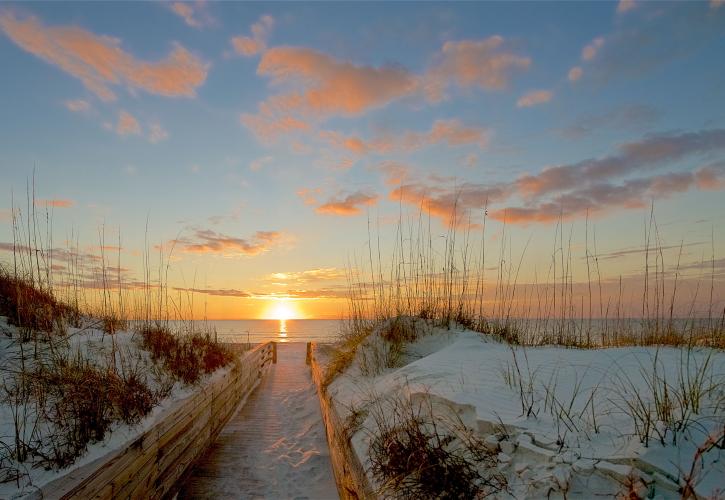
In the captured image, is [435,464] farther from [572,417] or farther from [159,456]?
[159,456]

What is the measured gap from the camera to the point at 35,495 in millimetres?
2262

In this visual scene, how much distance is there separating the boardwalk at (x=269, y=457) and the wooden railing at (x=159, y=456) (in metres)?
0.20

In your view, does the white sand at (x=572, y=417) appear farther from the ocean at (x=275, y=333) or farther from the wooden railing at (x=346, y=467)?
the ocean at (x=275, y=333)

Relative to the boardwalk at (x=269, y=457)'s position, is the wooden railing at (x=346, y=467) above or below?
above

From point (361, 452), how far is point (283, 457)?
1.90 metres

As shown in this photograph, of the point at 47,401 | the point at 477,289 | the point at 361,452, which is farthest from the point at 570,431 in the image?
the point at 477,289

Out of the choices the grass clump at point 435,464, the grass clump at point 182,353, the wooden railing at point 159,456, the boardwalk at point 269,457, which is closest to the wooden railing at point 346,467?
the grass clump at point 435,464

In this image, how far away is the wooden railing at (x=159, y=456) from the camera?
2299mm

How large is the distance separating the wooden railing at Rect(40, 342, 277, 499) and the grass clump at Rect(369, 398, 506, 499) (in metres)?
1.55

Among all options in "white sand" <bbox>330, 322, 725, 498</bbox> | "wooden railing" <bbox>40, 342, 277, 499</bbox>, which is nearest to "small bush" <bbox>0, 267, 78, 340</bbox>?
"wooden railing" <bbox>40, 342, 277, 499</bbox>

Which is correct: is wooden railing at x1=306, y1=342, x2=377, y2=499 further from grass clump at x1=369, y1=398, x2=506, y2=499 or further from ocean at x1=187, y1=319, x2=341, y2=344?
ocean at x1=187, y1=319, x2=341, y2=344

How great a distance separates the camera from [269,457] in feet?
14.7

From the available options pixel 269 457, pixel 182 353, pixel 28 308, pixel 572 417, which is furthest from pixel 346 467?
pixel 28 308

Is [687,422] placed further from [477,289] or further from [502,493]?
[477,289]
